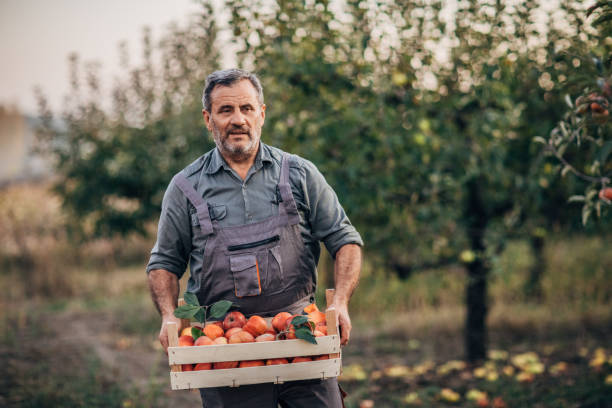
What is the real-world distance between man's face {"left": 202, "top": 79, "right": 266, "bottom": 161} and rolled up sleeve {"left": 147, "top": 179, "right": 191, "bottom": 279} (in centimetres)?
29

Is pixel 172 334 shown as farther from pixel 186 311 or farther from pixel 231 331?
pixel 231 331

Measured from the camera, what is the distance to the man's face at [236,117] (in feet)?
7.35

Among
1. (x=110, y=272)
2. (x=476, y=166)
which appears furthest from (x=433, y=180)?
(x=110, y=272)

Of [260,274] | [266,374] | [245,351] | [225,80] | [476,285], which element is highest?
[225,80]

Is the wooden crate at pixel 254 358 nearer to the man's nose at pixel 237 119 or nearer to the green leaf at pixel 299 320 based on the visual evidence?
the green leaf at pixel 299 320

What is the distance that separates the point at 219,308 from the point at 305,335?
382 millimetres

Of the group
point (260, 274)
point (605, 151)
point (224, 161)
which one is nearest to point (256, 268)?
point (260, 274)

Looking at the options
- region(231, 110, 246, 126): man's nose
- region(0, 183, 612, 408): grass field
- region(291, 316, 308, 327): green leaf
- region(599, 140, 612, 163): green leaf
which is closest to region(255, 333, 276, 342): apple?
region(291, 316, 308, 327): green leaf

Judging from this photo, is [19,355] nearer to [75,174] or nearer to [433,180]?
[75,174]

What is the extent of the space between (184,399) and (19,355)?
1911 millimetres

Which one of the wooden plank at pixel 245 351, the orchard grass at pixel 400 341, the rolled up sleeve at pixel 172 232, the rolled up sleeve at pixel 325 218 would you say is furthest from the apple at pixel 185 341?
the orchard grass at pixel 400 341

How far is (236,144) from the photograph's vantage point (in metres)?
2.26

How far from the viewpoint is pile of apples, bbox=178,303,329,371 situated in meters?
2.01

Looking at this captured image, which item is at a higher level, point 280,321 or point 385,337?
point 280,321
